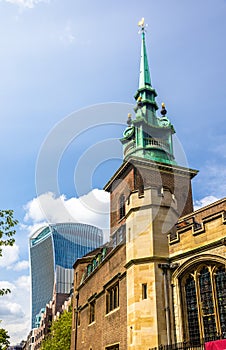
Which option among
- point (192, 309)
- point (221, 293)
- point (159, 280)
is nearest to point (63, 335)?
point (159, 280)

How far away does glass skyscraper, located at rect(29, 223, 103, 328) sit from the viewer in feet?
422

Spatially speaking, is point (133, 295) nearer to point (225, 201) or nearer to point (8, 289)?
point (8, 289)

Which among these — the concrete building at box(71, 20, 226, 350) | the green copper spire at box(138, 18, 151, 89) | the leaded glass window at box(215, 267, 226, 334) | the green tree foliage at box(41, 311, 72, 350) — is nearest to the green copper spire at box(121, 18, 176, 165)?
the green copper spire at box(138, 18, 151, 89)

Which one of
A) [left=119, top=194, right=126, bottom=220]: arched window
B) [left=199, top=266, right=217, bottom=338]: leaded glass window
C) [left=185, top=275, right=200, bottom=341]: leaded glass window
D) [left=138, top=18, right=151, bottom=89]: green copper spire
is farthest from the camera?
[left=138, top=18, right=151, bottom=89]: green copper spire

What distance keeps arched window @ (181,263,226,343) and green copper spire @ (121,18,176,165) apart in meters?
20.6

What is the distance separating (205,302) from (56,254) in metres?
121

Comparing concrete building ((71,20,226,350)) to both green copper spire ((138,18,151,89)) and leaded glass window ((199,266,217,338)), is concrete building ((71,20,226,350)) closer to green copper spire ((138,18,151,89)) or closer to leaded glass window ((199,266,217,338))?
leaded glass window ((199,266,217,338))

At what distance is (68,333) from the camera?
132 ft

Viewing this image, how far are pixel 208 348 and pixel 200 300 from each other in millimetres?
2774

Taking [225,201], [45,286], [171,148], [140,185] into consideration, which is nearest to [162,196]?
[225,201]

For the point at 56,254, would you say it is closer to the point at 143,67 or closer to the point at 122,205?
the point at 143,67

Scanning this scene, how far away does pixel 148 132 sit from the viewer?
39.3m

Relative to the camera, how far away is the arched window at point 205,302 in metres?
14.9

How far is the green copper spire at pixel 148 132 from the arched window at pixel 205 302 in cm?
2060
